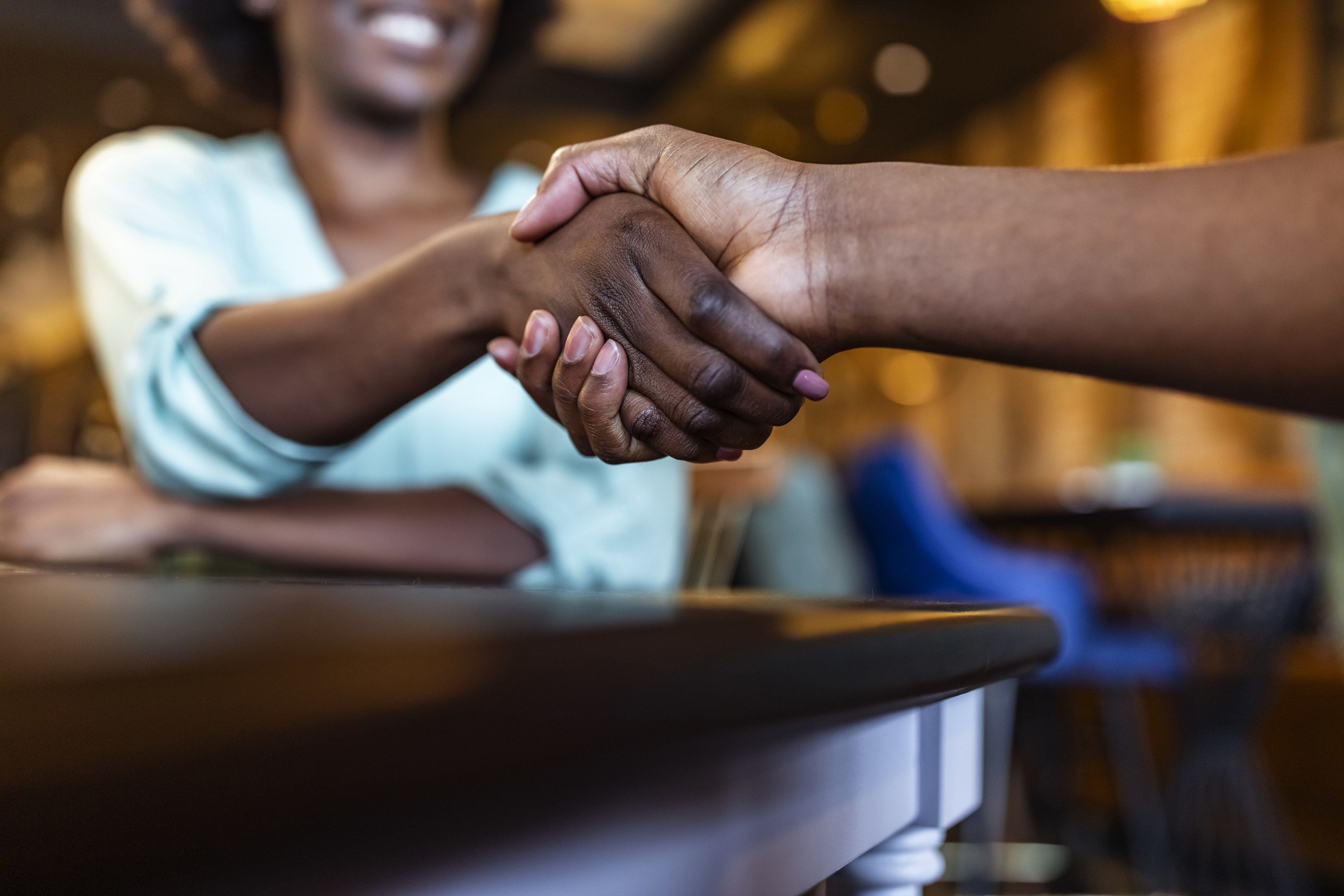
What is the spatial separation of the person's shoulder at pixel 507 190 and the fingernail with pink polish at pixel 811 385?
0.57 metres

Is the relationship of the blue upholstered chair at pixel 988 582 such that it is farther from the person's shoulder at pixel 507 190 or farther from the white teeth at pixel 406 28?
the white teeth at pixel 406 28

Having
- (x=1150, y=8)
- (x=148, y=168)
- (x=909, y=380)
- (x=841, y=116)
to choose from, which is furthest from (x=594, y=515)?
(x=909, y=380)

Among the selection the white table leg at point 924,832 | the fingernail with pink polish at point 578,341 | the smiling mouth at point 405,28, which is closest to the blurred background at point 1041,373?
the fingernail with pink polish at point 578,341

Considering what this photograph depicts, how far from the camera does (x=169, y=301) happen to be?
2.19 ft

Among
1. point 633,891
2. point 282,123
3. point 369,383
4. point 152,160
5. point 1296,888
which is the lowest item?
point 1296,888

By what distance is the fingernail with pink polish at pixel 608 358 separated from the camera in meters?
0.45

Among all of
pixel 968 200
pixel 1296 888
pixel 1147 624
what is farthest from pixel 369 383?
pixel 1296 888

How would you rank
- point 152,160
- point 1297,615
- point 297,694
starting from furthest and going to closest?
1. point 1297,615
2. point 152,160
3. point 297,694

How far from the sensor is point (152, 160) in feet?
2.80

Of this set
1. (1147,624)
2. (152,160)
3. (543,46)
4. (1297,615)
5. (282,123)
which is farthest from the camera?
(1147,624)

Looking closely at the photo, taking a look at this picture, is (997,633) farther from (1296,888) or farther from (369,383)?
(1296,888)

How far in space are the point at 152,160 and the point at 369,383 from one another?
18.1 inches

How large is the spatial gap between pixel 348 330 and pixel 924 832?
38 centimetres

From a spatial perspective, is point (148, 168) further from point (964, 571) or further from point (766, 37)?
point (766, 37)
